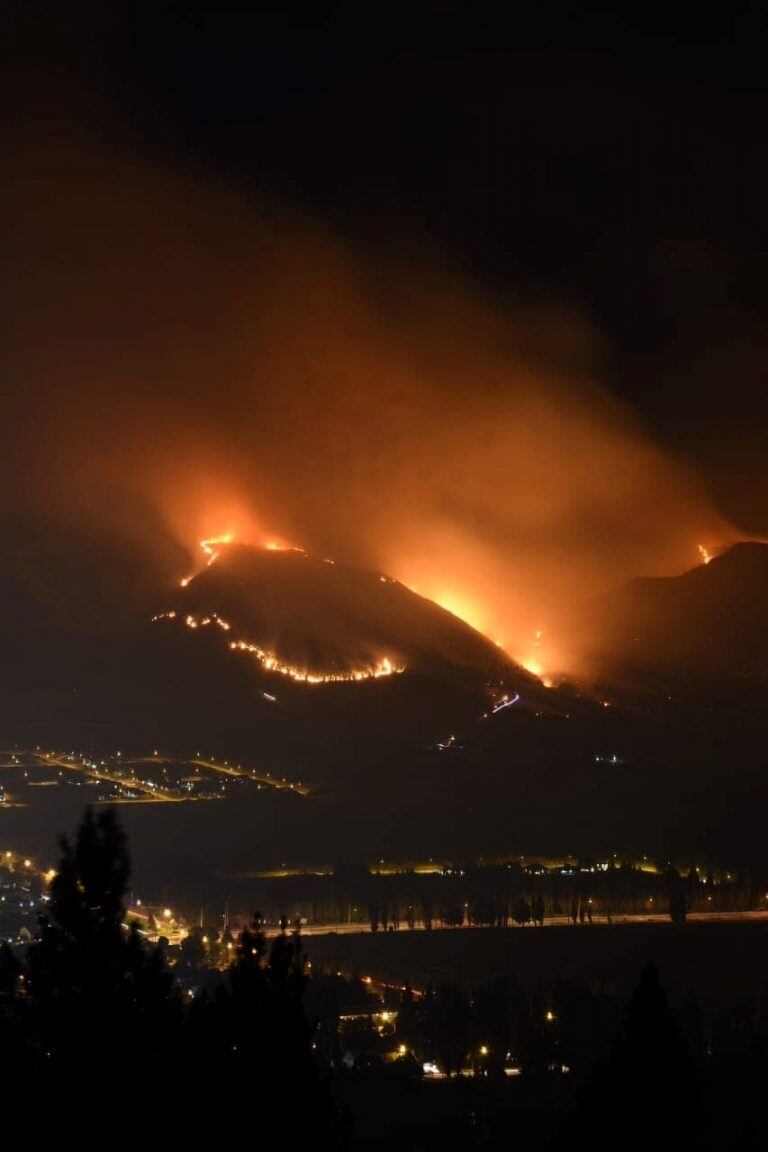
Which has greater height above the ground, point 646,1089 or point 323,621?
point 323,621

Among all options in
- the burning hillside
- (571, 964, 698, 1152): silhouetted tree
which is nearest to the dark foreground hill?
the burning hillside

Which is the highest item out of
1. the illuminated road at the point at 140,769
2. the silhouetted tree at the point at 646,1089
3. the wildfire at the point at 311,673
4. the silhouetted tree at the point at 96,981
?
the wildfire at the point at 311,673

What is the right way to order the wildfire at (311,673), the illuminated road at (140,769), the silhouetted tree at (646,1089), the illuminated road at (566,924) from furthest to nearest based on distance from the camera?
the wildfire at (311,673), the illuminated road at (140,769), the illuminated road at (566,924), the silhouetted tree at (646,1089)

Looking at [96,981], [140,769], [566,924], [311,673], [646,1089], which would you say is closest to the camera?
[96,981]

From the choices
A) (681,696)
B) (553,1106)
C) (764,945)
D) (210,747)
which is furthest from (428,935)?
(681,696)

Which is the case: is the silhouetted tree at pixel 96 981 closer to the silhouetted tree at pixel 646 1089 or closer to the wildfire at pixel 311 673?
the silhouetted tree at pixel 646 1089

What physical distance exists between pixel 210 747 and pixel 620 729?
1442 inches

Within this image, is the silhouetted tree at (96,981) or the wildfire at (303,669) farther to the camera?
the wildfire at (303,669)

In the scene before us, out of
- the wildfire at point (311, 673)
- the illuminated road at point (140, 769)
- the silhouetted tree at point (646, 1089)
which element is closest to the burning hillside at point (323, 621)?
the wildfire at point (311, 673)

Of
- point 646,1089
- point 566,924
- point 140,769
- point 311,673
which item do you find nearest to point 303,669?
point 311,673

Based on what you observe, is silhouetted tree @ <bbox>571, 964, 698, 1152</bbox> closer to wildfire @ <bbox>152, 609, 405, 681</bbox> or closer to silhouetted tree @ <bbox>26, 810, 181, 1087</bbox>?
silhouetted tree @ <bbox>26, 810, 181, 1087</bbox>

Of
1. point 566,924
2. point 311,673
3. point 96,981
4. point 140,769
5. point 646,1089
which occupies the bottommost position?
point 646,1089

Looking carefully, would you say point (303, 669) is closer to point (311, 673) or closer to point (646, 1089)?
point (311, 673)

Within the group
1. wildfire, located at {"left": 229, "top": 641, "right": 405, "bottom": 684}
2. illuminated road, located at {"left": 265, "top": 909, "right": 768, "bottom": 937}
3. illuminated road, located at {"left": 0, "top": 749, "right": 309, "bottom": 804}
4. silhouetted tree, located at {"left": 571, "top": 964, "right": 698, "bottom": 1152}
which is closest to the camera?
silhouetted tree, located at {"left": 571, "top": 964, "right": 698, "bottom": 1152}
